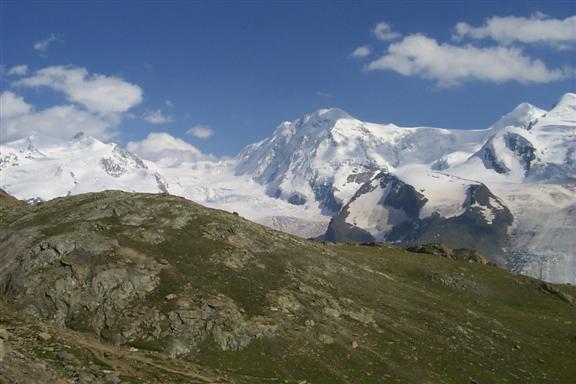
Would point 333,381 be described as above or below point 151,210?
below

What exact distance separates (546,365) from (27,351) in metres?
60.1

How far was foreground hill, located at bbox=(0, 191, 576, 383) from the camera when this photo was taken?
203 ft

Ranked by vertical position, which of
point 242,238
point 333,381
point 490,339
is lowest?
point 333,381

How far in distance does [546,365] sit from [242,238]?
42571mm

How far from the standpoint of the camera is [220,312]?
2758 inches

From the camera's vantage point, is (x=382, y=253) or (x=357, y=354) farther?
(x=382, y=253)

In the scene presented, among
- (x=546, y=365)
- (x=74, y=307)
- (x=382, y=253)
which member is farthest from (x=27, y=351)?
(x=382, y=253)

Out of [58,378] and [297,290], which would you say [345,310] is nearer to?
[297,290]

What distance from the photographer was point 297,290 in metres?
79.6

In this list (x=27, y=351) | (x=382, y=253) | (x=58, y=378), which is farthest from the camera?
(x=382, y=253)

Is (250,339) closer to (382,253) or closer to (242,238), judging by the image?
(242,238)

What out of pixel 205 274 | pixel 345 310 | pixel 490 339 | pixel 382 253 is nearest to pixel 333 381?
pixel 345 310

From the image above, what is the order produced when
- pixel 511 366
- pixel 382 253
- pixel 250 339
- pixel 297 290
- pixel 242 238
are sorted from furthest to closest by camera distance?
1. pixel 382 253
2. pixel 242 238
3. pixel 297 290
4. pixel 511 366
5. pixel 250 339

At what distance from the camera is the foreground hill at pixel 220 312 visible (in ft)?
203
